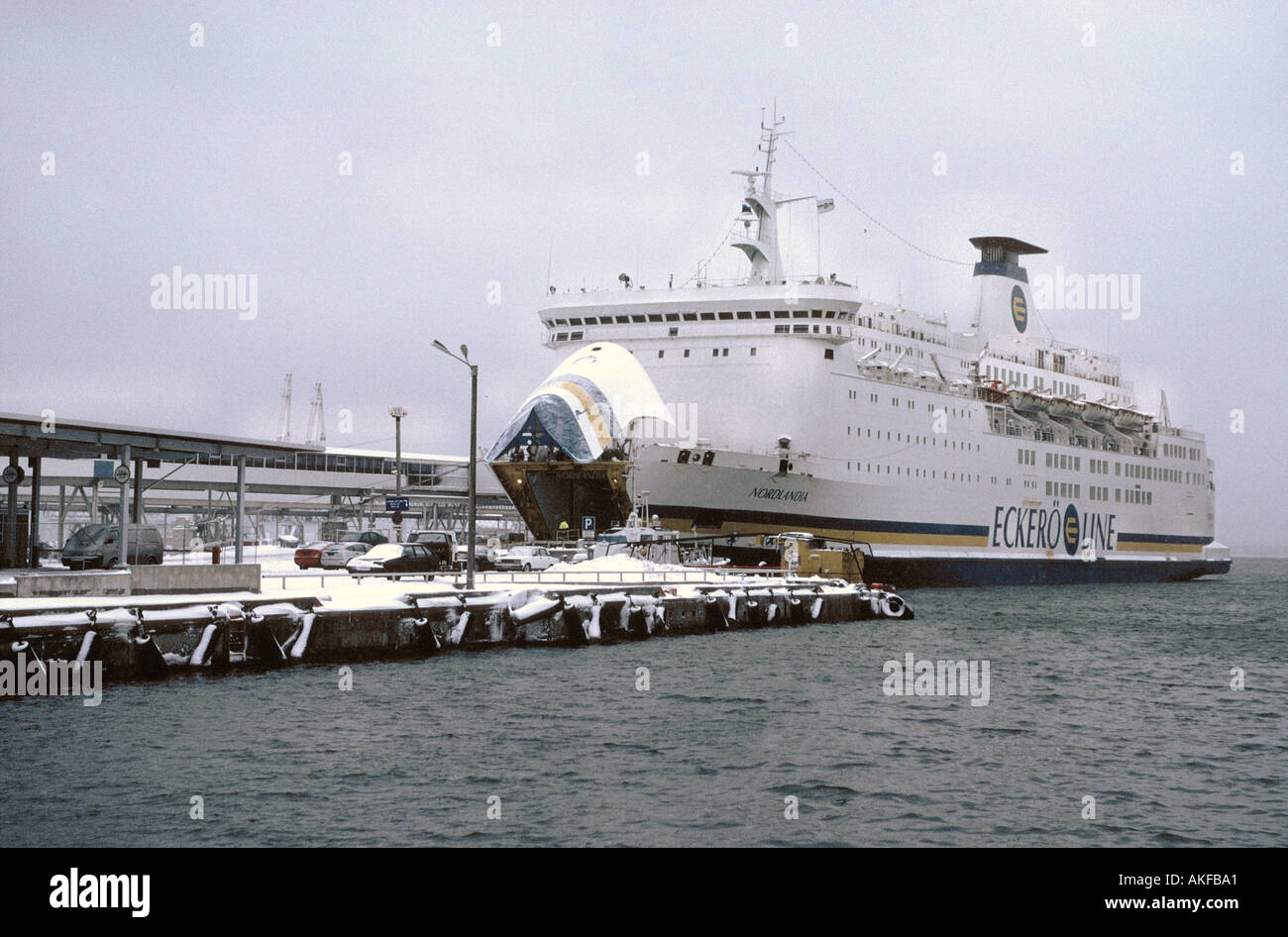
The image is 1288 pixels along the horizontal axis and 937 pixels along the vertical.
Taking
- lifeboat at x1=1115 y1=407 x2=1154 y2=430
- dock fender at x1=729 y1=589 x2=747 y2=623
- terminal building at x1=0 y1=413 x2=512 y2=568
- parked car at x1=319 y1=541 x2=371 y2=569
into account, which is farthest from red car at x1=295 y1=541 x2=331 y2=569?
lifeboat at x1=1115 y1=407 x2=1154 y2=430

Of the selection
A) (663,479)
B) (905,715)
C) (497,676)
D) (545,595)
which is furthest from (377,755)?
(663,479)

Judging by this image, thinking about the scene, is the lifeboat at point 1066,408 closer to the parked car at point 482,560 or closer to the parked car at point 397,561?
the parked car at point 482,560

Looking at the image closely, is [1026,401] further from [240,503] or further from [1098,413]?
[240,503]

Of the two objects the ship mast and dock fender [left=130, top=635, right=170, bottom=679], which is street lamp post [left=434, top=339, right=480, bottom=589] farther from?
the ship mast

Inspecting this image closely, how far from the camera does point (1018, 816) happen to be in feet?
44.0

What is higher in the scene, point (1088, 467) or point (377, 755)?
point (1088, 467)

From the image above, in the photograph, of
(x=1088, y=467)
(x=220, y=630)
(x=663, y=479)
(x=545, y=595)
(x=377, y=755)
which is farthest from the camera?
(x=1088, y=467)

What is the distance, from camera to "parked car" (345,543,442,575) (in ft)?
112

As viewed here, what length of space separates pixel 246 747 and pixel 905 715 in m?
11.1

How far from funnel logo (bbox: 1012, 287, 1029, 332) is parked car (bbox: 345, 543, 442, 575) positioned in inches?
2014

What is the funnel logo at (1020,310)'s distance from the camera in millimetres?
74750

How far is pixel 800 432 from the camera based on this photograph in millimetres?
50281

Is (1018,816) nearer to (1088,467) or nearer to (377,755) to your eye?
(377,755)

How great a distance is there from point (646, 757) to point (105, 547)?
2347 centimetres
